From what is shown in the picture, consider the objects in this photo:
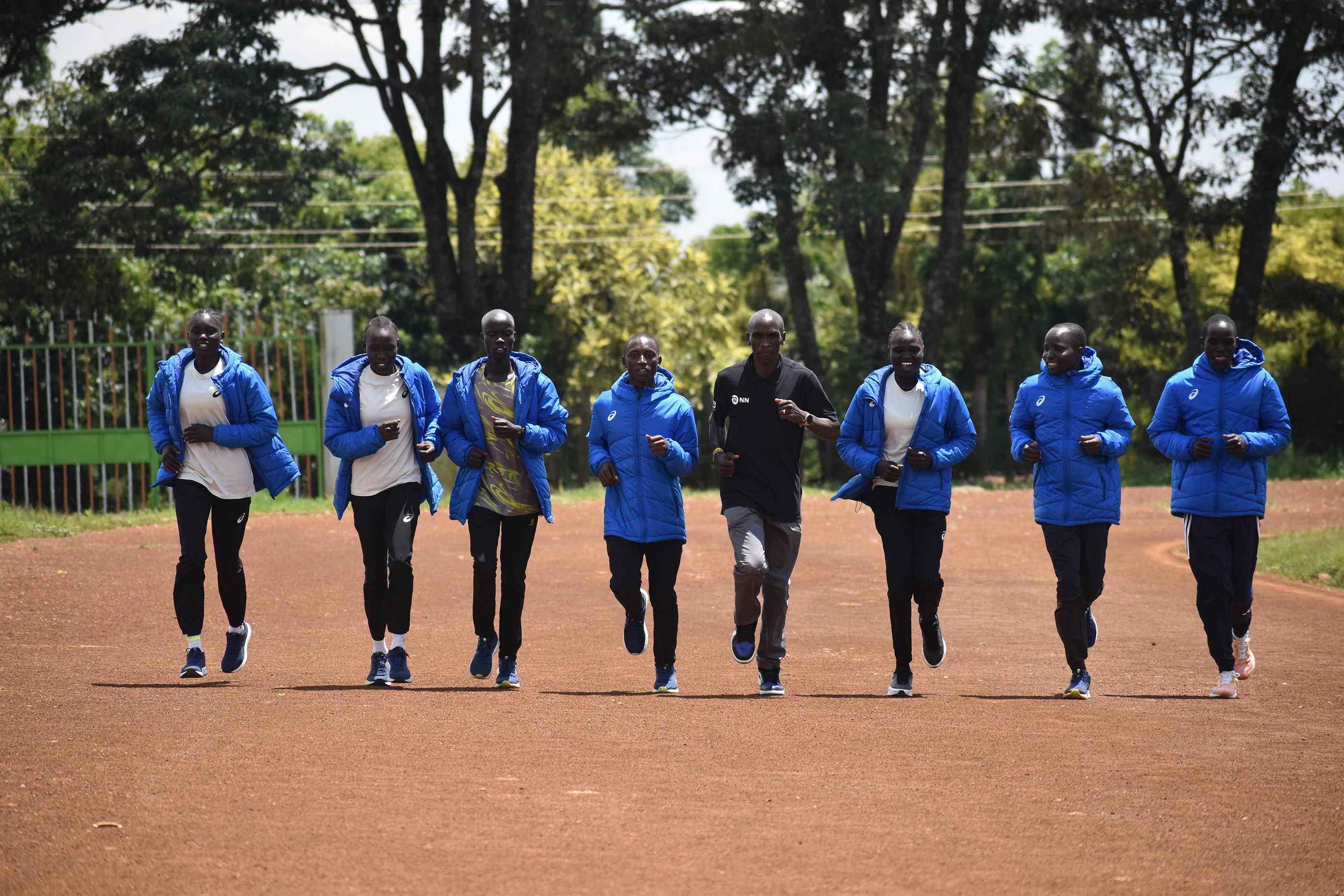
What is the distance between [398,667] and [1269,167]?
26.3 m

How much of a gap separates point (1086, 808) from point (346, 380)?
469cm

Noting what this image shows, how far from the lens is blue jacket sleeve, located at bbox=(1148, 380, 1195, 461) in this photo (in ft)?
27.0

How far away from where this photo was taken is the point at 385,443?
8.01 m

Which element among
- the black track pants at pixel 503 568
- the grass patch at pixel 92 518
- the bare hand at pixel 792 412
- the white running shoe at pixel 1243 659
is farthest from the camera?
the grass patch at pixel 92 518

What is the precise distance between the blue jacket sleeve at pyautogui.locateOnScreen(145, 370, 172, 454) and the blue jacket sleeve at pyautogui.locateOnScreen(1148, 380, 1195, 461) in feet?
18.3

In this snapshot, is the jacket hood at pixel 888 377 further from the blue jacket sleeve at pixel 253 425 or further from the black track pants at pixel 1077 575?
the blue jacket sleeve at pixel 253 425

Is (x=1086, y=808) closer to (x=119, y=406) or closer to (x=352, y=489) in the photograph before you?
(x=352, y=489)

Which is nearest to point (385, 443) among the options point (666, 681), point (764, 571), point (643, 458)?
point (643, 458)

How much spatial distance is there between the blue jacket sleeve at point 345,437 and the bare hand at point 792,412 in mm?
2181

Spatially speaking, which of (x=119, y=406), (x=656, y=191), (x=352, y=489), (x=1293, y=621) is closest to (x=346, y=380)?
(x=352, y=489)

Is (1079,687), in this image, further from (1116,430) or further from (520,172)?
(520,172)

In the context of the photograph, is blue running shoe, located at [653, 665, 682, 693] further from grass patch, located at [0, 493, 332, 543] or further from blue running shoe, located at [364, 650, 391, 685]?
grass patch, located at [0, 493, 332, 543]

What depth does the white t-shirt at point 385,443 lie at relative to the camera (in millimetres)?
8062

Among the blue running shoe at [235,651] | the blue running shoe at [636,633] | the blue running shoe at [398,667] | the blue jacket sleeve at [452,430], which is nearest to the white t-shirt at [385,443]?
the blue jacket sleeve at [452,430]
